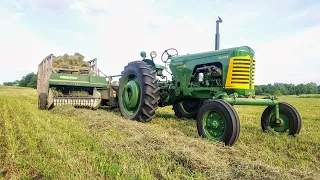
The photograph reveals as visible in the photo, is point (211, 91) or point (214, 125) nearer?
point (214, 125)

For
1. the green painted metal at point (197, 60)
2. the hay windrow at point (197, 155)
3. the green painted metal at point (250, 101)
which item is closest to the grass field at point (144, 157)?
the hay windrow at point (197, 155)

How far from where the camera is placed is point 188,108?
777 centimetres

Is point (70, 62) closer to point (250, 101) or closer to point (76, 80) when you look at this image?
point (76, 80)

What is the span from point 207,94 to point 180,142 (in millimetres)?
2093

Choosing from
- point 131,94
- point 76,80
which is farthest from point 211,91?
point 76,80

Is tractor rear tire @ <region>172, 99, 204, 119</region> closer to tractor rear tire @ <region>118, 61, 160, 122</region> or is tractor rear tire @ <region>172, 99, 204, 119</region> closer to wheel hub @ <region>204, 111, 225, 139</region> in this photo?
tractor rear tire @ <region>118, 61, 160, 122</region>

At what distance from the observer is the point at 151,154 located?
3.31m

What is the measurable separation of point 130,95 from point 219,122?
3166 millimetres

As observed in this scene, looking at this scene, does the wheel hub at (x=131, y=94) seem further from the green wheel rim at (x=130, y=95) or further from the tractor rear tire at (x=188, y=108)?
the tractor rear tire at (x=188, y=108)

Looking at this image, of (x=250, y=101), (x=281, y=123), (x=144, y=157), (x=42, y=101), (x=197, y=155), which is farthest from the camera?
(x=42, y=101)

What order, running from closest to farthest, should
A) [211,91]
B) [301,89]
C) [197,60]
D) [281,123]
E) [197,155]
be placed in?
[197,155] → [281,123] → [211,91] → [197,60] → [301,89]

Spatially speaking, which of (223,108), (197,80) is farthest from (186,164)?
(197,80)

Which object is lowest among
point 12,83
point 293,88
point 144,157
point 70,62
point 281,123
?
point 144,157

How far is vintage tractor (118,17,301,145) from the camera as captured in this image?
447 centimetres
